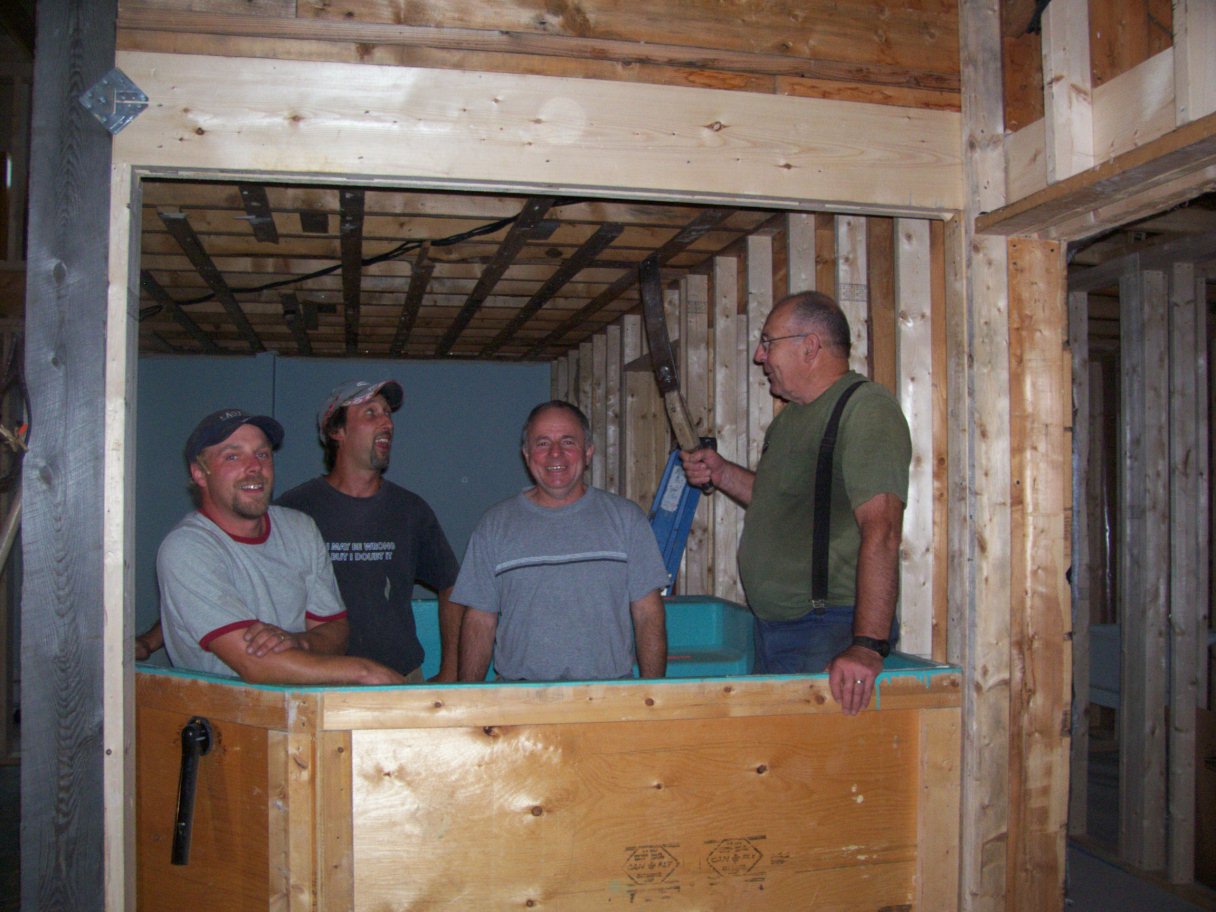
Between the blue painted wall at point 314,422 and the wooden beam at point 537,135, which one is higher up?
the wooden beam at point 537,135

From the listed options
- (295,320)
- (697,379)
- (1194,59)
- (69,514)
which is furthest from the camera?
(295,320)

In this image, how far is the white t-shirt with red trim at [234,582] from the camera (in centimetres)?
225

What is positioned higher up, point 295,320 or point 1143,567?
point 295,320

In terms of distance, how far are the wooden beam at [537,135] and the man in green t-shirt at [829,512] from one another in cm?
41

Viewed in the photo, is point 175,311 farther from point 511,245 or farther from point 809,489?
point 809,489

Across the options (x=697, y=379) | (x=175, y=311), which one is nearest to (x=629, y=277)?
(x=697, y=379)

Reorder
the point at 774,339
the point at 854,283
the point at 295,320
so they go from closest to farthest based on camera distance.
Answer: the point at 774,339
the point at 854,283
the point at 295,320

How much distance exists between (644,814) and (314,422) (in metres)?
5.77

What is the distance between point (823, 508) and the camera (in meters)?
2.51

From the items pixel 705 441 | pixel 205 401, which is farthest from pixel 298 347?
pixel 705 441

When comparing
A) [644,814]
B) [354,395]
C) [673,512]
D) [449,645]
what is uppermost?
[354,395]

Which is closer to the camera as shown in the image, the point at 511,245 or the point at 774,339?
the point at 774,339

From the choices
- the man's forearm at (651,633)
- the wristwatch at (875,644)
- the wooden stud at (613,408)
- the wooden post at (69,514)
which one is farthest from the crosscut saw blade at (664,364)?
the wooden stud at (613,408)

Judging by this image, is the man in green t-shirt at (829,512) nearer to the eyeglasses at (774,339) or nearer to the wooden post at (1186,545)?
the eyeglasses at (774,339)
